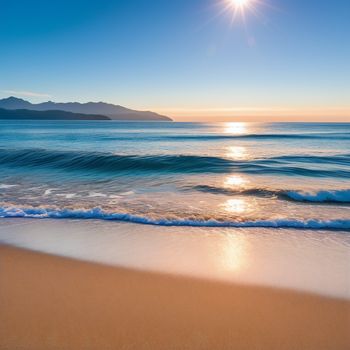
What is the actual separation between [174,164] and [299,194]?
9.95 metres

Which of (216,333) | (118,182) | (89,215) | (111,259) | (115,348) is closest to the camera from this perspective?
(115,348)

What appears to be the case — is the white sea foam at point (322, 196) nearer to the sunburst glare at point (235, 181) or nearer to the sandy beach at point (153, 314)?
the sunburst glare at point (235, 181)

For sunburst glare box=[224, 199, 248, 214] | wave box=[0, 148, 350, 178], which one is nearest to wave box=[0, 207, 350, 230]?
sunburst glare box=[224, 199, 248, 214]

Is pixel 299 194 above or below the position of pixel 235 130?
above

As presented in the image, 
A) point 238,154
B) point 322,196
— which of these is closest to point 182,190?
point 322,196

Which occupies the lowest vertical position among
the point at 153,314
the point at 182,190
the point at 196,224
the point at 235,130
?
the point at 235,130

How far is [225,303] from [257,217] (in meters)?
4.36

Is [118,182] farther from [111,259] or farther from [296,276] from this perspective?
[296,276]

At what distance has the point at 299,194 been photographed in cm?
1057

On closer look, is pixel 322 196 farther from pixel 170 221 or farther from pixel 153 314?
pixel 153 314

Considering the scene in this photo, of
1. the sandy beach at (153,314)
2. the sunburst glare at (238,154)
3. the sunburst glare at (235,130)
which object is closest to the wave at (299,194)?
the sandy beach at (153,314)

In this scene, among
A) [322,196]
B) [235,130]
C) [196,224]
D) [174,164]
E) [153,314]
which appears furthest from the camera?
[235,130]

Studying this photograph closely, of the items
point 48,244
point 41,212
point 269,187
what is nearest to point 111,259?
point 48,244

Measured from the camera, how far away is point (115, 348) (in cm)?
304
